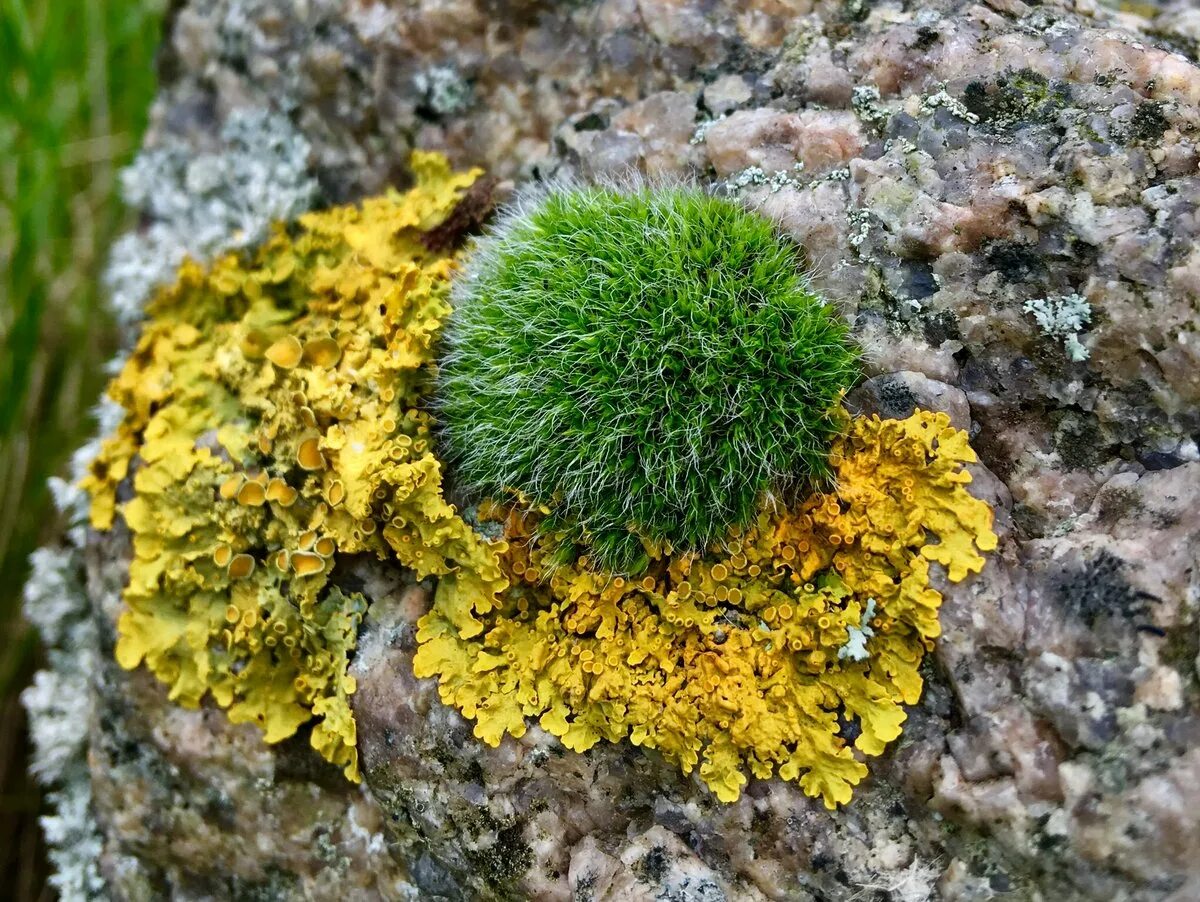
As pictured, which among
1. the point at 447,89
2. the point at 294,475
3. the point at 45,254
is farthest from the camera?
the point at 45,254

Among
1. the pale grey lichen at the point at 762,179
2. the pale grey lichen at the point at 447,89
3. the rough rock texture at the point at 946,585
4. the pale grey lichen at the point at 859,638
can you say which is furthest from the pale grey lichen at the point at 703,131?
the pale grey lichen at the point at 859,638

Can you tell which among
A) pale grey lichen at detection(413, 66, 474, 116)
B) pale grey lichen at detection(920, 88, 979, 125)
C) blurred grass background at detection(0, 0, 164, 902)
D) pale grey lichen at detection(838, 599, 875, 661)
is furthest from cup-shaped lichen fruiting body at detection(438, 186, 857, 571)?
blurred grass background at detection(0, 0, 164, 902)

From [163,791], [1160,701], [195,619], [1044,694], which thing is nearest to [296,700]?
[195,619]

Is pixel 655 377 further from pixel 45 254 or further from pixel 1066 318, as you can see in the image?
pixel 45 254

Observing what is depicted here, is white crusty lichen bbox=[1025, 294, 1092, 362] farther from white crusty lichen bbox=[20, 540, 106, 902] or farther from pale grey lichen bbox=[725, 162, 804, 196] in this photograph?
white crusty lichen bbox=[20, 540, 106, 902]

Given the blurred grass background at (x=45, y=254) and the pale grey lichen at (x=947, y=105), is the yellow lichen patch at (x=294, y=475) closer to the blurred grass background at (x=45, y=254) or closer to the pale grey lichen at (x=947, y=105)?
the blurred grass background at (x=45, y=254)

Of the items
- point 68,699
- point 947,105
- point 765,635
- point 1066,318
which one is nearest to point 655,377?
point 765,635
